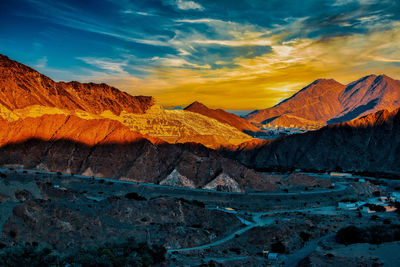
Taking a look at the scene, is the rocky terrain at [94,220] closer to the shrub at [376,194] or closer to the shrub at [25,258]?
the shrub at [25,258]

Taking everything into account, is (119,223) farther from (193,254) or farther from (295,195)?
(295,195)

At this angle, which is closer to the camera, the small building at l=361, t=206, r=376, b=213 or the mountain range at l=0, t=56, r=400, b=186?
the small building at l=361, t=206, r=376, b=213

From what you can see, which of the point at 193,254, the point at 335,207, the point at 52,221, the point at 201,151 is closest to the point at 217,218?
the point at 193,254

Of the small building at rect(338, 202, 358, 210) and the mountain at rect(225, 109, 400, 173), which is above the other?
the mountain at rect(225, 109, 400, 173)

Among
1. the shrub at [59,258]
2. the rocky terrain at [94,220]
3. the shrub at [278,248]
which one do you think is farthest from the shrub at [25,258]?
the shrub at [278,248]

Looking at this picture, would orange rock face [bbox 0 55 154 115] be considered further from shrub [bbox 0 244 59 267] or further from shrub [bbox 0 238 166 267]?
shrub [bbox 0 244 59 267]

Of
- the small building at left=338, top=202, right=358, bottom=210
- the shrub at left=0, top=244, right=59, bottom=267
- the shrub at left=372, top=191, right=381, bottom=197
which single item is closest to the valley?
the small building at left=338, top=202, right=358, bottom=210

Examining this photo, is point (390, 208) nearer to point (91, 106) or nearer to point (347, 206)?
point (347, 206)
